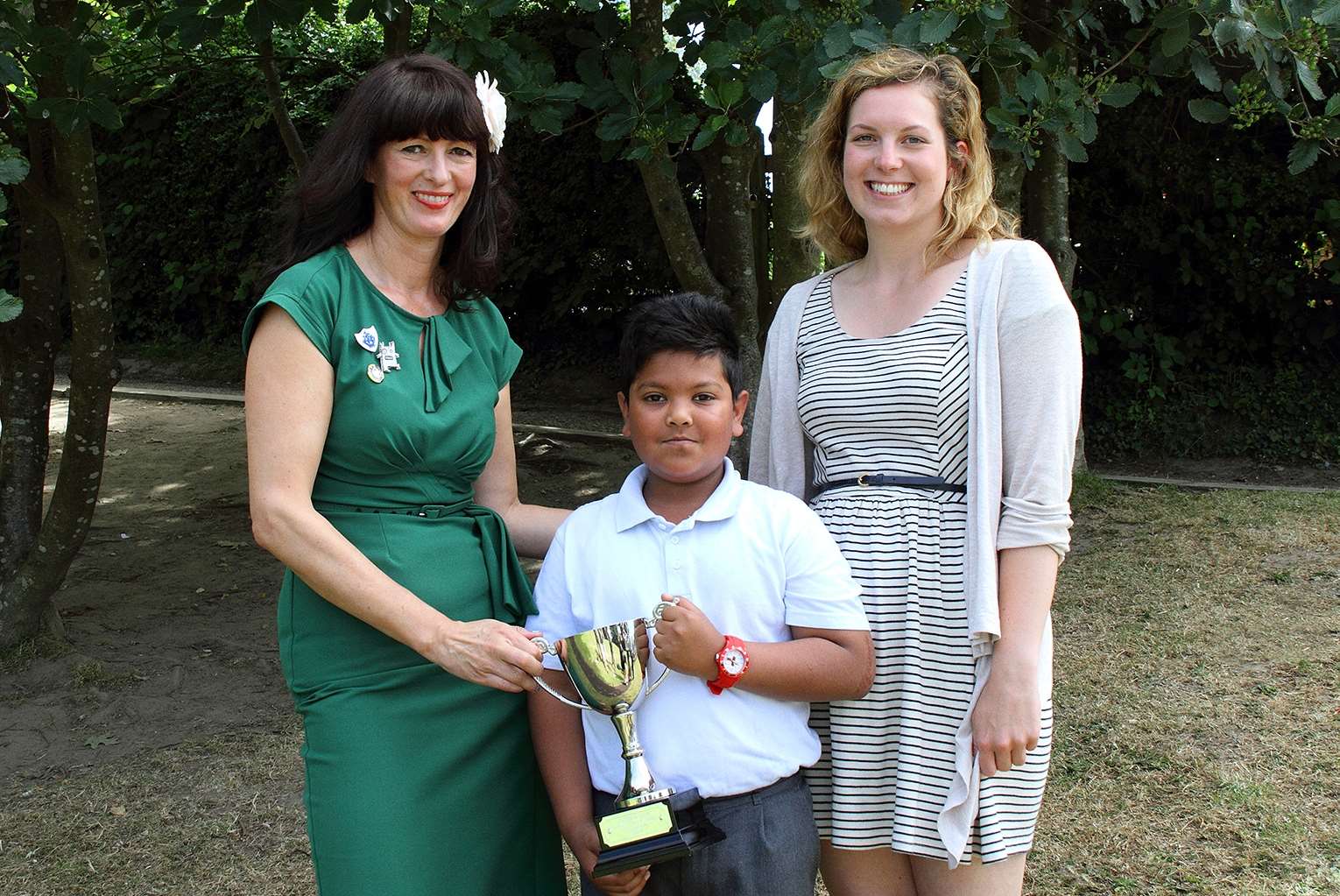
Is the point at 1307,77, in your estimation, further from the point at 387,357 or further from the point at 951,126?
the point at 387,357

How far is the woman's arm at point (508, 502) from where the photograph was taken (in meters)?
2.28

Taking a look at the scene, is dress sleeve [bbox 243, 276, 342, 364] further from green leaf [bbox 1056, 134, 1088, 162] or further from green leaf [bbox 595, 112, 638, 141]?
green leaf [bbox 1056, 134, 1088, 162]

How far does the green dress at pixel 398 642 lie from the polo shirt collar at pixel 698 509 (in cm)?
28

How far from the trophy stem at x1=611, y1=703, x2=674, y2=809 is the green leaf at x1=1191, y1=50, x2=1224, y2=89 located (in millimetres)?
2651

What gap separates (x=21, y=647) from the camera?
4508 millimetres

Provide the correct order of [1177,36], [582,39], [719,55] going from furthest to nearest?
[582,39]
[719,55]
[1177,36]

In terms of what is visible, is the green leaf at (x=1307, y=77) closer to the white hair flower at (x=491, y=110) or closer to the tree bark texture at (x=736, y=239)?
the white hair flower at (x=491, y=110)

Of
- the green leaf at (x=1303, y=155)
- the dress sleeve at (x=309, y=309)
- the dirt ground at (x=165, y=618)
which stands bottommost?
the dirt ground at (x=165, y=618)

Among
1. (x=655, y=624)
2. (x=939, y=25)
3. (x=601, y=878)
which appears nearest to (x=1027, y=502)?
(x=655, y=624)

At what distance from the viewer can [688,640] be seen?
1756 millimetres

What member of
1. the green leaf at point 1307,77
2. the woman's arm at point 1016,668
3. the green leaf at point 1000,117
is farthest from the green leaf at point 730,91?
the woman's arm at point 1016,668

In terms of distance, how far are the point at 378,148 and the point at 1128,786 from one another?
113 inches

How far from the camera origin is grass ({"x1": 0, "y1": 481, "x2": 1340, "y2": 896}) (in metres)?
3.24

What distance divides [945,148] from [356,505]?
1.13 metres
